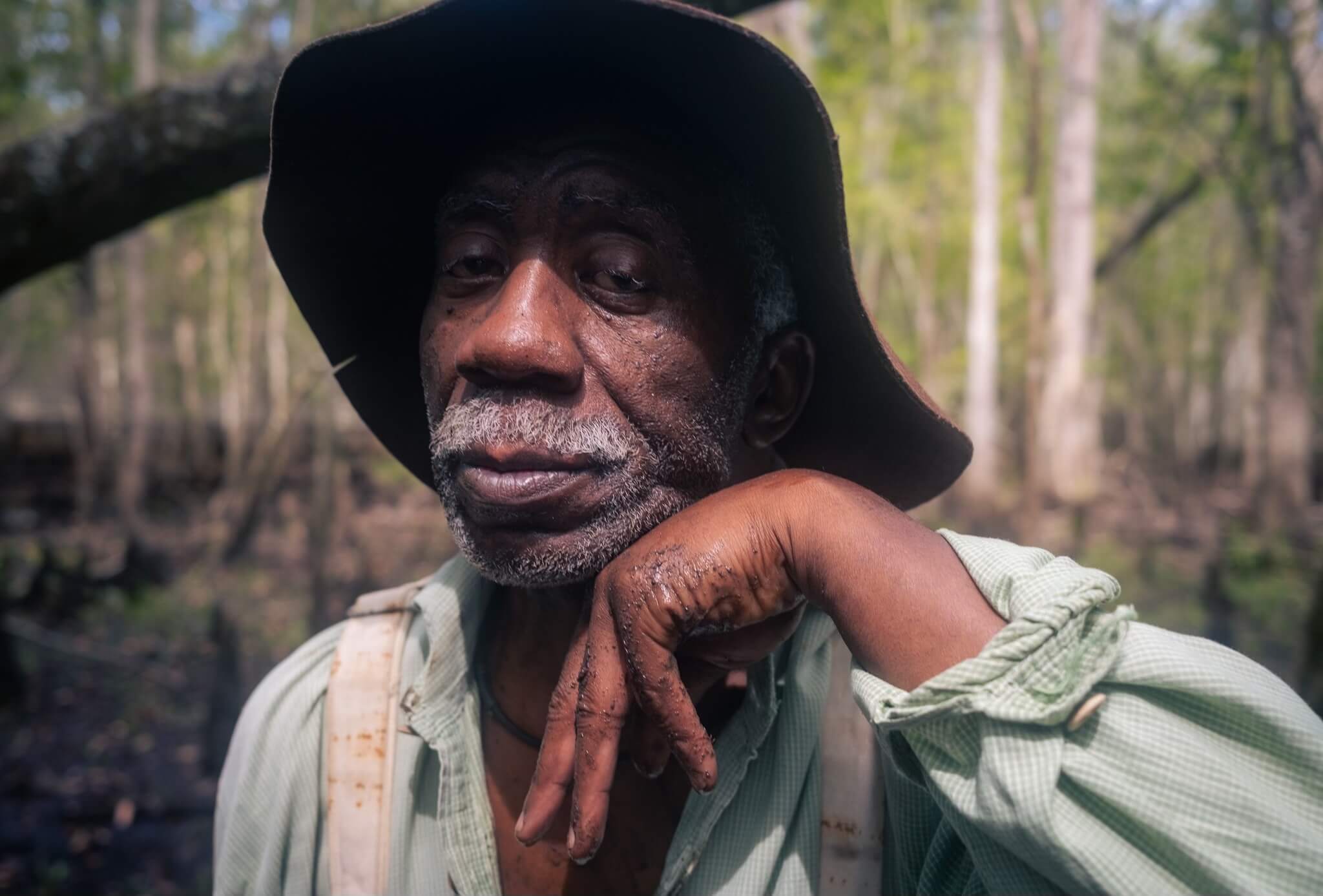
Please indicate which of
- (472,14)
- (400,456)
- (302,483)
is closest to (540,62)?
(472,14)

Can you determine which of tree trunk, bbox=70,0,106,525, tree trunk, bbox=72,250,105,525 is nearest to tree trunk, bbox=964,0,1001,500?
tree trunk, bbox=70,0,106,525

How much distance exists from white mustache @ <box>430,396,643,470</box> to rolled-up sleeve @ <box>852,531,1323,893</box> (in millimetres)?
606

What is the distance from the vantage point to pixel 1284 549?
11883 mm

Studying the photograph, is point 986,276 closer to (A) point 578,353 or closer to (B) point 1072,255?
(B) point 1072,255

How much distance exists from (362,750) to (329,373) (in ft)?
13.7

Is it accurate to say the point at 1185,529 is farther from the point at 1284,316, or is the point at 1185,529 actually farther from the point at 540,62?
the point at 540,62

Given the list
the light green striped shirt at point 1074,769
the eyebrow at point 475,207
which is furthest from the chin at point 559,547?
the eyebrow at point 475,207

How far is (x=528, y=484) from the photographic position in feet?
4.68

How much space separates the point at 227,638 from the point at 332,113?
5427 millimetres

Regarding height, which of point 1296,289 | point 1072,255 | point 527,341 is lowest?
point 527,341

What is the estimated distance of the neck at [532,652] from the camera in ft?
5.82

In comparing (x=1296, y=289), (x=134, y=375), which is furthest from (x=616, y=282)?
(x=134, y=375)

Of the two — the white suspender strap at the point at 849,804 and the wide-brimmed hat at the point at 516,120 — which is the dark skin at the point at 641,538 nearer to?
the wide-brimmed hat at the point at 516,120

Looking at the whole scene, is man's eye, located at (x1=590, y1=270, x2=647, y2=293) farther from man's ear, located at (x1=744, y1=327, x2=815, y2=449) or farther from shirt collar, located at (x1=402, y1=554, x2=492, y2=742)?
shirt collar, located at (x1=402, y1=554, x2=492, y2=742)
